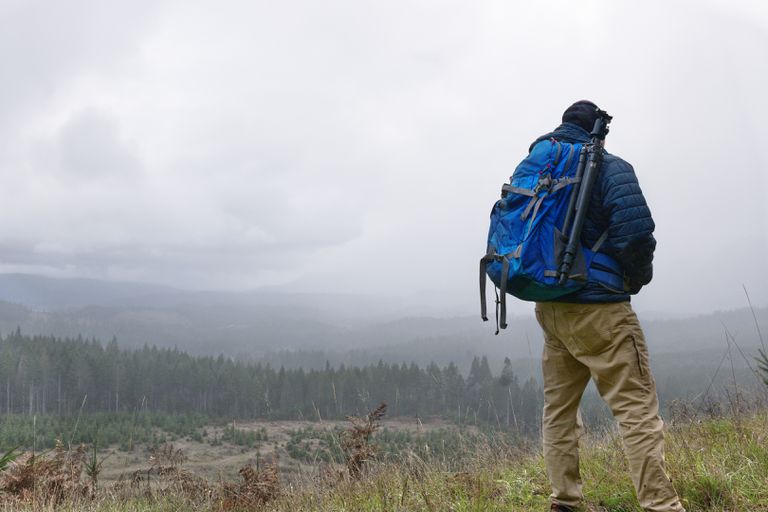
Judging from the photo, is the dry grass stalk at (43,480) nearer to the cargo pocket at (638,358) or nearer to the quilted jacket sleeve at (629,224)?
the cargo pocket at (638,358)

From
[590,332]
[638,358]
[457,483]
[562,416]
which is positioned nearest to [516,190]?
[590,332]

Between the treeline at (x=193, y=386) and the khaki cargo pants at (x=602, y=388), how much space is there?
9332 cm

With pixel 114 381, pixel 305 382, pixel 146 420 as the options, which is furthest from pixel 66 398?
pixel 305 382

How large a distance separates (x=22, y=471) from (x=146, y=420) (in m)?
95.1

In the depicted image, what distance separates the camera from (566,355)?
12.3 feet

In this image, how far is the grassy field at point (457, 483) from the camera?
148 inches

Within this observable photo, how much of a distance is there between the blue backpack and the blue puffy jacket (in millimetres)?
62

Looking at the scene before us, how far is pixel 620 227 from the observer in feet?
10.8

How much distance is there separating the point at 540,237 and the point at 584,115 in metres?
1.01

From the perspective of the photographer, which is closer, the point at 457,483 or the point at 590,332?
the point at 590,332

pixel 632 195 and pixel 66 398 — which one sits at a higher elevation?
pixel 632 195

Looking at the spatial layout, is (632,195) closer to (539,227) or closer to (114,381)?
(539,227)

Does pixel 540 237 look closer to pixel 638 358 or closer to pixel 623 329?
pixel 623 329

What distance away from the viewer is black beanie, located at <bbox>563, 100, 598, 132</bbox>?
149 inches
